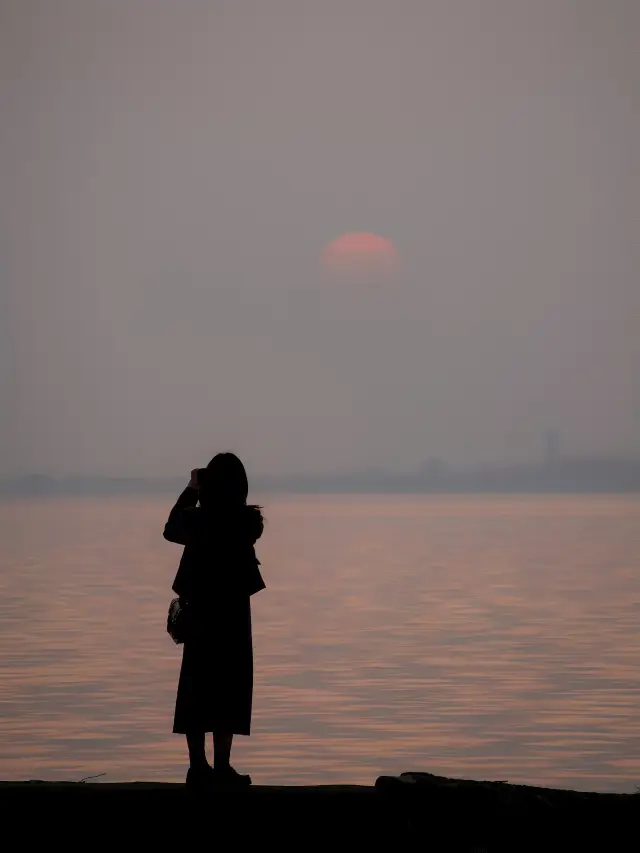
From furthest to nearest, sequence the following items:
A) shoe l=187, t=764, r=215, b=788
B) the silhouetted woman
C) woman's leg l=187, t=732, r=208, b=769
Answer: the silhouetted woman → woman's leg l=187, t=732, r=208, b=769 → shoe l=187, t=764, r=215, b=788

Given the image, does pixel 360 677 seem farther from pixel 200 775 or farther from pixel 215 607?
pixel 200 775

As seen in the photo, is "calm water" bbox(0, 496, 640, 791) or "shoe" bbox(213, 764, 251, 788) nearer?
"shoe" bbox(213, 764, 251, 788)

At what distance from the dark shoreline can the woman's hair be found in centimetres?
171

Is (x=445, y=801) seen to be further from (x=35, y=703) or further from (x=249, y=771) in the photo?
(x=35, y=703)

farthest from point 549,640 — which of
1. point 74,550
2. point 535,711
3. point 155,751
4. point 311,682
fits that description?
point 74,550

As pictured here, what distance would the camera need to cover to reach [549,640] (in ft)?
98.2

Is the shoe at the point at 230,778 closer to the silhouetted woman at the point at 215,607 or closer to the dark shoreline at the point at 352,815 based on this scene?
the silhouetted woman at the point at 215,607

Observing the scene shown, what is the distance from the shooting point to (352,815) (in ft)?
23.4

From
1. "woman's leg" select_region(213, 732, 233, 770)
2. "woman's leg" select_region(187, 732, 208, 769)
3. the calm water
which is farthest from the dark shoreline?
the calm water

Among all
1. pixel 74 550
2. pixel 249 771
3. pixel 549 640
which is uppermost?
pixel 74 550

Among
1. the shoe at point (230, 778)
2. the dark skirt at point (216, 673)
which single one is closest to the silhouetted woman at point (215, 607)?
the dark skirt at point (216, 673)

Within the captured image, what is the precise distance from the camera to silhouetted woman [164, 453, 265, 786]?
8617 mm

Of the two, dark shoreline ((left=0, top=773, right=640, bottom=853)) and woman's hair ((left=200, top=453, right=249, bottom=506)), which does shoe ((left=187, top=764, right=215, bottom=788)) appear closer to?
dark shoreline ((left=0, top=773, right=640, bottom=853))

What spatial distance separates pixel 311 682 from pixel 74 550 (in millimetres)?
54073
